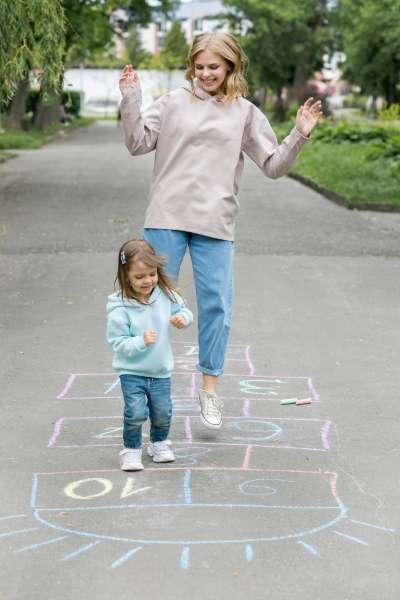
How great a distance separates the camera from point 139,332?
483cm

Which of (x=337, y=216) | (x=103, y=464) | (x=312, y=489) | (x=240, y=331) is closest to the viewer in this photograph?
(x=312, y=489)

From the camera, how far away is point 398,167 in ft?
68.9

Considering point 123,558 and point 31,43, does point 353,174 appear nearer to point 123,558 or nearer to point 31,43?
point 31,43

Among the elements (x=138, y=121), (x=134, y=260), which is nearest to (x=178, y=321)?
(x=134, y=260)

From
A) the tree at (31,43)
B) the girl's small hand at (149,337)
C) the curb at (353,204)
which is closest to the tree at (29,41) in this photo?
the tree at (31,43)

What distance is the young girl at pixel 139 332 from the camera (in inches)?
188

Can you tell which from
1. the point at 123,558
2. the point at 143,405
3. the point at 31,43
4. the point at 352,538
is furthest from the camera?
the point at 31,43

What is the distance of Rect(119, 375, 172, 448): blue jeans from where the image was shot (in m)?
4.83

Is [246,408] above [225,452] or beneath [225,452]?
beneath

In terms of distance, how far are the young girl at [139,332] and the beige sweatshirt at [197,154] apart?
59 cm

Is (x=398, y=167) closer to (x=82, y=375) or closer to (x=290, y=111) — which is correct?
(x=82, y=375)

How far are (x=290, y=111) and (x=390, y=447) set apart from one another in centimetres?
4622

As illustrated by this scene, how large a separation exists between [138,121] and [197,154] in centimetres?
34

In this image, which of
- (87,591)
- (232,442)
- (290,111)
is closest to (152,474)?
(232,442)
